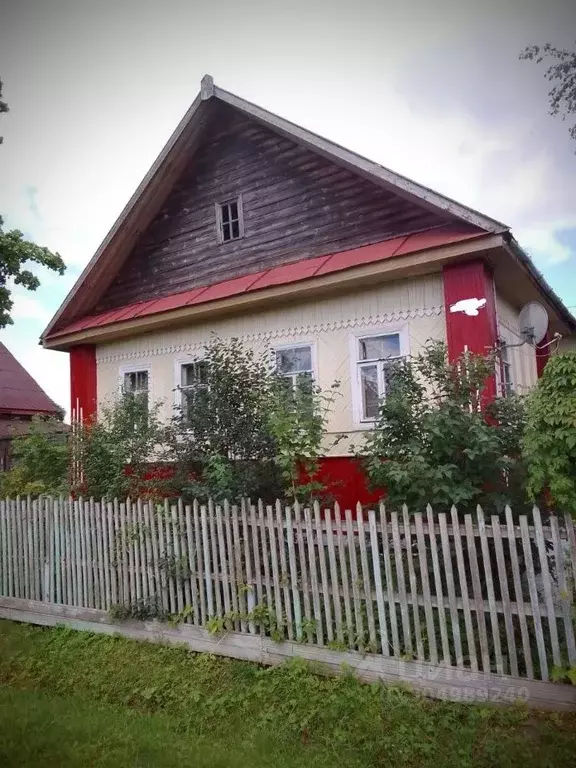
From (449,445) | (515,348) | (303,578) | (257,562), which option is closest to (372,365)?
(515,348)

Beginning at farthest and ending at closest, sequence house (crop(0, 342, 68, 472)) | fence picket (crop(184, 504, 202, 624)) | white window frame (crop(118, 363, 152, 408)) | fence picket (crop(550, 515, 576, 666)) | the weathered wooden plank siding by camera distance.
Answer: house (crop(0, 342, 68, 472)) → white window frame (crop(118, 363, 152, 408)) → the weathered wooden plank siding → fence picket (crop(184, 504, 202, 624)) → fence picket (crop(550, 515, 576, 666))

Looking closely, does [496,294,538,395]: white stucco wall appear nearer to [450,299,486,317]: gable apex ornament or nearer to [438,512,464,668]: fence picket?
[450,299,486,317]: gable apex ornament

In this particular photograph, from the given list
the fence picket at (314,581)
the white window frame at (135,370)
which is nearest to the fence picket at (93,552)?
the fence picket at (314,581)

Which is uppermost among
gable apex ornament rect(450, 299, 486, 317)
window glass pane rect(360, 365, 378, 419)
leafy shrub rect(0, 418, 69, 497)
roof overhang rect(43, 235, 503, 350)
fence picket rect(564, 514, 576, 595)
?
roof overhang rect(43, 235, 503, 350)

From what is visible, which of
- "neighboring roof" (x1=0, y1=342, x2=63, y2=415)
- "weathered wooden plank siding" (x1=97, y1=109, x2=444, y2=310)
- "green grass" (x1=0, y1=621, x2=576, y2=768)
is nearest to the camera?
"green grass" (x1=0, y1=621, x2=576, y2=768)

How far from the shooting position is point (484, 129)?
1109 cm

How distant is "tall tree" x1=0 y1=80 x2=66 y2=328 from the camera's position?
12.0 m

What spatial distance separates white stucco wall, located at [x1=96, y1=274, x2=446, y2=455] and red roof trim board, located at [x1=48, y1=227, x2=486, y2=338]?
0.61m

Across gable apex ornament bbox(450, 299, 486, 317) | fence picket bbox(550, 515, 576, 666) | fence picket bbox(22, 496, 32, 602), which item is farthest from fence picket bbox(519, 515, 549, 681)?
fence picket bbox(22, 496, 32, 602)

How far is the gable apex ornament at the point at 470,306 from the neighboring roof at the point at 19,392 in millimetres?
17101

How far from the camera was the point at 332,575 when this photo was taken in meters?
4.59

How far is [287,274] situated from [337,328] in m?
1.25

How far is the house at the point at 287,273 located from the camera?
775cm

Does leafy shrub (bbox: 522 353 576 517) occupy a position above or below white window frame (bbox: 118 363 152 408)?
below
